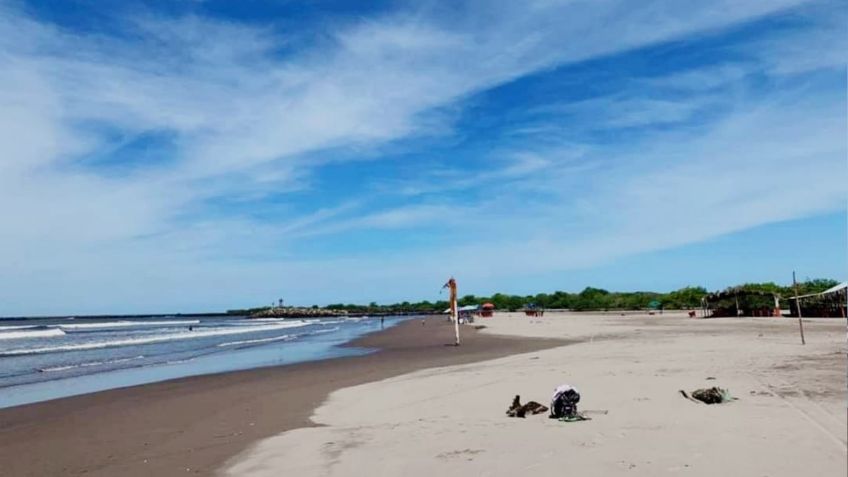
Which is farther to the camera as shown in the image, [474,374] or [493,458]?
[474,374]

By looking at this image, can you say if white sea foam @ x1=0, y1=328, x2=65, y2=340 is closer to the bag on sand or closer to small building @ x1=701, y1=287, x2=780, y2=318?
small building @ x1=701, y1=287, x2=780, y2=318

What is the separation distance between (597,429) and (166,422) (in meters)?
8.65

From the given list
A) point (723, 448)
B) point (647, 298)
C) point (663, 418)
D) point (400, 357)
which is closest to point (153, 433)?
point (663, 418)

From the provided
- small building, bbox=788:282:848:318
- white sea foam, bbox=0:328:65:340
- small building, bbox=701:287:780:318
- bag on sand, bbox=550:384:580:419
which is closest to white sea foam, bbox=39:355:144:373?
bag on sand, bbox=550:384:580:419

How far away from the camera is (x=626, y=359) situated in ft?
54.3

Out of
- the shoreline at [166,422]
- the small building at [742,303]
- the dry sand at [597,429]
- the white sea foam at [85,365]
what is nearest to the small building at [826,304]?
the small building at [742,303]

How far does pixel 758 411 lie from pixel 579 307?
112m

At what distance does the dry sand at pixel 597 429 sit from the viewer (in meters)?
6.28

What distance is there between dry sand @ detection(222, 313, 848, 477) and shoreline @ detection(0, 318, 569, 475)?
91 centimetres

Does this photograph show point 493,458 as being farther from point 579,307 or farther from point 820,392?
point 579,307

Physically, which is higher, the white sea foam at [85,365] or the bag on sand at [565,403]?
the bag on sand at [565,403]

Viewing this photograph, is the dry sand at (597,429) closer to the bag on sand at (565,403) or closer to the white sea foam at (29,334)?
the bag on sand at (565,403)

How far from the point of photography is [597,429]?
8.05 metres

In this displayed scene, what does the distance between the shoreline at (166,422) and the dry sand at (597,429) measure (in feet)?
2.97
